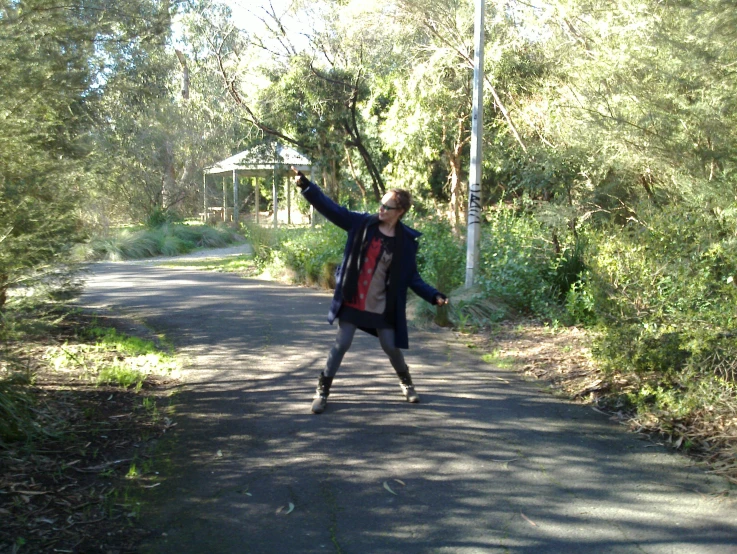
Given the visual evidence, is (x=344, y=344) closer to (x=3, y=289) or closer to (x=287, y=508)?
(x=287, y=508)

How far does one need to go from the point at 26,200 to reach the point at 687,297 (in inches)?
221

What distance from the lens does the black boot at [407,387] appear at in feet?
22.5

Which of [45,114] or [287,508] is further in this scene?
[45,114]

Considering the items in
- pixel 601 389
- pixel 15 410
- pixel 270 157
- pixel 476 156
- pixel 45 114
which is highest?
pixel 270 157

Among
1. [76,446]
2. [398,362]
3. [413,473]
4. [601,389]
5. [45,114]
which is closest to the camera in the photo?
[413,473]

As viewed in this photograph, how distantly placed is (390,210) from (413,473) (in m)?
2.21

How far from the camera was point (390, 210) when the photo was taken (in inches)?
254

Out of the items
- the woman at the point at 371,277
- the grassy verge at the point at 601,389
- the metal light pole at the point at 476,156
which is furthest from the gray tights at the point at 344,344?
the metal light pole at the point at 476,156

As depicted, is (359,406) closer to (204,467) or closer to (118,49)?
(204,467)

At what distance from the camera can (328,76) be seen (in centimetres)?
2148

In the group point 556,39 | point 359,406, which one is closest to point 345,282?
point 359,406

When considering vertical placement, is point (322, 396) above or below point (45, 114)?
below

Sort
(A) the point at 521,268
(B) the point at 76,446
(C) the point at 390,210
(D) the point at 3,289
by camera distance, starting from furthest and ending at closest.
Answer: (A) the point at 521,268
(C) the point at 390,210
(D) the point at 3,289
(B) the point at 76,446

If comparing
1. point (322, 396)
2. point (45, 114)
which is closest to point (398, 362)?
point (322, 396)
